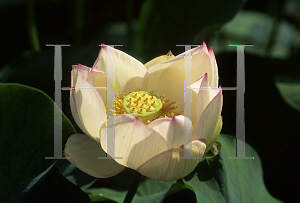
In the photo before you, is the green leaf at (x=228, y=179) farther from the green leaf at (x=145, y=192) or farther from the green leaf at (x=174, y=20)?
the green leaf at (x=174, y=20)

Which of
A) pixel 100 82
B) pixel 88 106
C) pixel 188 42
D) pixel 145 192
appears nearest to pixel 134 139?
pixel 88 106

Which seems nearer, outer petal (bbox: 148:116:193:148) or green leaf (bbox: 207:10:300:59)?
outer petal (bbox: 148:116:193:148)

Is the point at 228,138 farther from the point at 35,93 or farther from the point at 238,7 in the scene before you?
the point at 35,93

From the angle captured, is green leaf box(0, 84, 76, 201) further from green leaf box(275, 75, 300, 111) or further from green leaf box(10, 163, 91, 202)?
green leaf box(275, 75, 300, 111)

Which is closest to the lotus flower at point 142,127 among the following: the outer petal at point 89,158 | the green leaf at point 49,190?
the outer petal at point 89,158

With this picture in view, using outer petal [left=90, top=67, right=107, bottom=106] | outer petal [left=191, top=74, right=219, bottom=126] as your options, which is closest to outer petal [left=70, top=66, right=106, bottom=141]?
outer petal [left=90, top=67, right=107, bottom=106]

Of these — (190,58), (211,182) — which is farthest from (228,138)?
(190,58)
